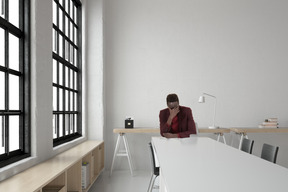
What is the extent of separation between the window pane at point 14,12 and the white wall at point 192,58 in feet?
11.0

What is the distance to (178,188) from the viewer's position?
5.41 feet

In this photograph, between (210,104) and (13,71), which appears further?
(210,104)

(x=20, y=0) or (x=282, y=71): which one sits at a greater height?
(x=20, y=0)

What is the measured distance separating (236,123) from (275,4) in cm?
263

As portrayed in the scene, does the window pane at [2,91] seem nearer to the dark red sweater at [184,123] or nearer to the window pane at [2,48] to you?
the window pane at [2,48]

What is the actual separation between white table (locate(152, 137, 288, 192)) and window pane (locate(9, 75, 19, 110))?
1.52m

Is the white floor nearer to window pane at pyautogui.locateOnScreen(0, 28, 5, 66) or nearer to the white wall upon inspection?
the white wall

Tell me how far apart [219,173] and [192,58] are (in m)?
4.79

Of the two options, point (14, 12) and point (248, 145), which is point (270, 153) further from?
point (14, 12)

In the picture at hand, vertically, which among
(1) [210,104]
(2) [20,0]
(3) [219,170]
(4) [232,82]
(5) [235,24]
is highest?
(5) [235,24]

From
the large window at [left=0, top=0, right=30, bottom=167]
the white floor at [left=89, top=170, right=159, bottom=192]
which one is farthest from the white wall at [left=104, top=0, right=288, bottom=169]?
the large window at [left=0, top=0, right=30, bottom=167]

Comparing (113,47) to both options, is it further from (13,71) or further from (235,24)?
(13,71)

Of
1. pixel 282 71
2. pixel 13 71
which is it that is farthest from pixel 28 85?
pixel 282 71

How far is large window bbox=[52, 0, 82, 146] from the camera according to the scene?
14.8ft
